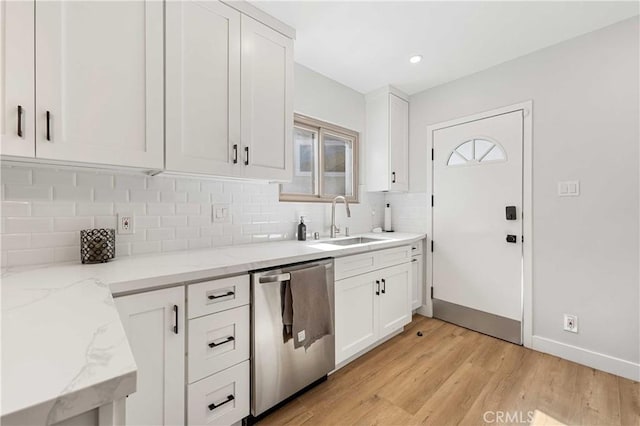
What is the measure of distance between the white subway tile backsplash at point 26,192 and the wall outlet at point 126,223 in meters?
0.32

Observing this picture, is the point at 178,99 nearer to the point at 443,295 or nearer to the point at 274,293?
the point at 274,293

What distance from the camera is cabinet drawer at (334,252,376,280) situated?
1963 millimetres

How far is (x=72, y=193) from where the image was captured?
4.86 ft

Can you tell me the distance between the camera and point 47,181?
142cm

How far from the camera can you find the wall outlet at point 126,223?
1.61 meters

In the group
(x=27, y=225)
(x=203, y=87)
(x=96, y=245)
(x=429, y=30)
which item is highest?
(x=429, y=30)

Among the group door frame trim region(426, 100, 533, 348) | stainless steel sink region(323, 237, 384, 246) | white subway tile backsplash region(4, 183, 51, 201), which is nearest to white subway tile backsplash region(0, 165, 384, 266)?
white subway tile backsplash region(4, 183, 51, 201)

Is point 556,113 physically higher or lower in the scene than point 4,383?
higher

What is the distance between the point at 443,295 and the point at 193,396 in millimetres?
2523

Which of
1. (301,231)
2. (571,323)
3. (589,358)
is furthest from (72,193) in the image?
(589,358)

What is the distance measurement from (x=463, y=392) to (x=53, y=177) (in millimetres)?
2671

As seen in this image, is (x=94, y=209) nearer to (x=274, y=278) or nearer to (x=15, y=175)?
(x=15, y=175)

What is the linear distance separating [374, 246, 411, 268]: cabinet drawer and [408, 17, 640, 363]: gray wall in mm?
1039

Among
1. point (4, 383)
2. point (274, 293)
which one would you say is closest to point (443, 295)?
point (274, 293)
